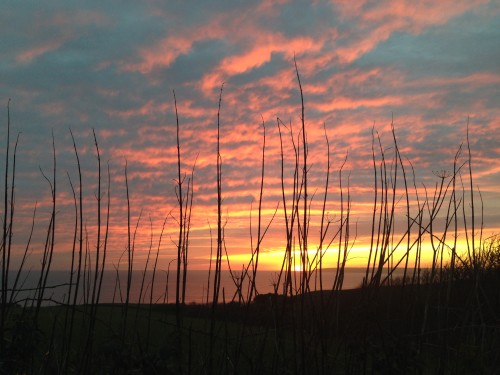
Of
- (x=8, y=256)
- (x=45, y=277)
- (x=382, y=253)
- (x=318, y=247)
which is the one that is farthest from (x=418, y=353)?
(x=8, y=256)

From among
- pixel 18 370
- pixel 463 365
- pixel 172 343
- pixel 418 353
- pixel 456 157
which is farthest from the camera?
pixel 463 365

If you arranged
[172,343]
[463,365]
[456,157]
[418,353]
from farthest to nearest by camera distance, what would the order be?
[463,365] < [456,157] < [418,353] < [172,343]

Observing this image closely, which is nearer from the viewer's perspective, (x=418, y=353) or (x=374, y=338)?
(x=418, y=353)

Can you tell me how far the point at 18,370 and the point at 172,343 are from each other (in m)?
0.63

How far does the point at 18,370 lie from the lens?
175 centimetres

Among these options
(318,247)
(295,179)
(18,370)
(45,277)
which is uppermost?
(295,179)

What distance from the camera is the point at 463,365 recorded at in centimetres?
199

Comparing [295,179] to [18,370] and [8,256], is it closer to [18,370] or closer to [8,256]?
[8,256]

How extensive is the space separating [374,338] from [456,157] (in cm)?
75

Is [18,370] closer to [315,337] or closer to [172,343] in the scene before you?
[172,343]

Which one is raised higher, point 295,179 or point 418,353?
point 295,179

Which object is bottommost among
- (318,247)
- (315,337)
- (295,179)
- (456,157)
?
(315,337)

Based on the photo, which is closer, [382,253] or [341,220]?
[382,253]

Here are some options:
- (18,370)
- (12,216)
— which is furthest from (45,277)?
(18,370)
